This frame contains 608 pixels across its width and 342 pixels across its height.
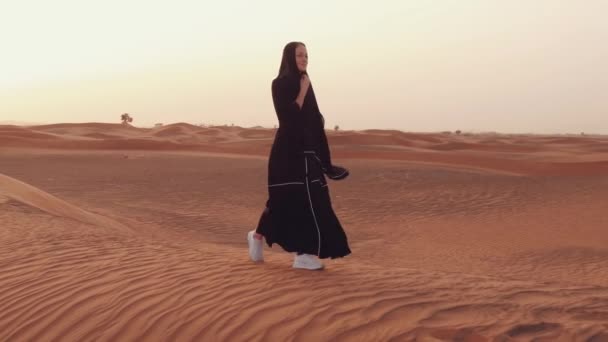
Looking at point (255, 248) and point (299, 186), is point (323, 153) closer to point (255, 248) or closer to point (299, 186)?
point (299, 186)

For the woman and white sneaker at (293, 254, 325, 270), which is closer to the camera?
→ the woman

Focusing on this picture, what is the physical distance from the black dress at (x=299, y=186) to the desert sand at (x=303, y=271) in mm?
282

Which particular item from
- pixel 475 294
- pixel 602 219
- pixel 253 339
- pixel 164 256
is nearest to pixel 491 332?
pixel 475 294

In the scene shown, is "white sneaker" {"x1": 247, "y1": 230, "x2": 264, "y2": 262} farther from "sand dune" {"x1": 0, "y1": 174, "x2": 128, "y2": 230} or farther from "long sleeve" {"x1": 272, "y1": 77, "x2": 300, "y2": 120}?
"sand dune" {"x1": 0, "y1": 174, "x2": 128, "y2": 230}

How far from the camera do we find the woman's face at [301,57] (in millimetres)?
4238

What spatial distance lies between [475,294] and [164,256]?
9.21 feet

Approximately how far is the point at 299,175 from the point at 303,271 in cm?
81

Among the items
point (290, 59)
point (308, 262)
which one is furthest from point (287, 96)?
point (308, 262)

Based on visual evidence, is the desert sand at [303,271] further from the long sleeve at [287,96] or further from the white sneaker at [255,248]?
the long sleeve at [287,96]

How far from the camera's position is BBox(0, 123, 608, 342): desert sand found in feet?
11.0

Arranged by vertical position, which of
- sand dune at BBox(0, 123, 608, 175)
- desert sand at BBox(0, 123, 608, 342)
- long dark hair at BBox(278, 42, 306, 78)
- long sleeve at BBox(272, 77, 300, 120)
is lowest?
desert sand at BBox(0, 123, 608, 342)

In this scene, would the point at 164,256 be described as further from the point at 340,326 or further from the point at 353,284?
the point at 340,326

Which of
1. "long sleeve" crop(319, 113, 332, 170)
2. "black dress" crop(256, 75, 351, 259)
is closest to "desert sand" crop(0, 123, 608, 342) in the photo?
"black dress" crop(256, 75, 351, 259)

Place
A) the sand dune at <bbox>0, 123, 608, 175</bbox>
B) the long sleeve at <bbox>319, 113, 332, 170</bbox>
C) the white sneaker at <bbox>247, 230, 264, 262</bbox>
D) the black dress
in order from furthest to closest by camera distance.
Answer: the sand dune at <bbox>0, 123, 608, 175</bbox> → the white sneaker at <bbox>247, 230, 264, 262</bbox> → the long sleeve at <bbox>319, 113, 332, 170</bbox> → the black dress
